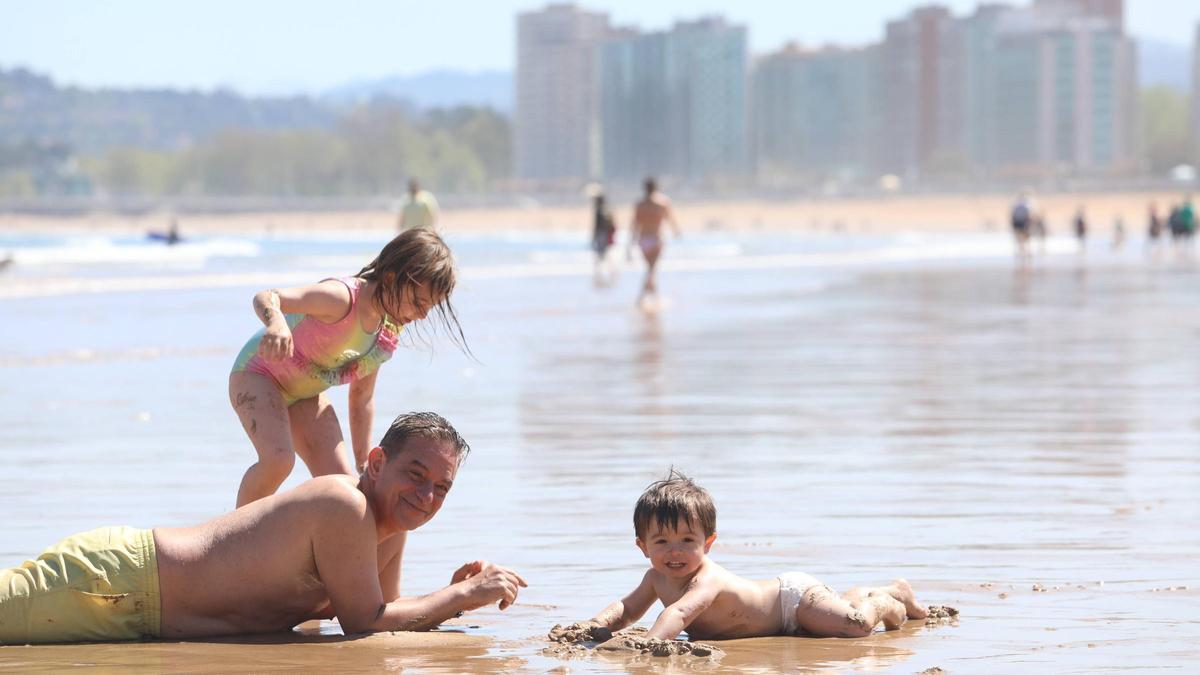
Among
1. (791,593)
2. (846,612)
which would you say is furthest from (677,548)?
(846,612)

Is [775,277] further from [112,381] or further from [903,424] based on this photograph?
[903,424]

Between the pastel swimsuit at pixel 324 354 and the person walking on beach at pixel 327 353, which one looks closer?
the person walking on beach at pixel 327 353

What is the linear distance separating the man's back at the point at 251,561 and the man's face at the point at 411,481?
6 centimetres

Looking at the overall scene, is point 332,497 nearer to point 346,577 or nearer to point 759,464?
point 346,577

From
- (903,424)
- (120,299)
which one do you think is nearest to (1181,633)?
(903,424)

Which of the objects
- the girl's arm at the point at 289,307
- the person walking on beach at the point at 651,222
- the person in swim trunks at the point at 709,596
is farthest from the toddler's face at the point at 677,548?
the person walking on beach at the point at 651,222

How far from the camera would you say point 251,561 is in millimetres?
Result: 4918

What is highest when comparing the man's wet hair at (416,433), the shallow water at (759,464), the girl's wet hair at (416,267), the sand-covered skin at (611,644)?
the girl's wet hair at (416,267)

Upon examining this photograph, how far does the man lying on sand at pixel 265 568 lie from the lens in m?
4.86

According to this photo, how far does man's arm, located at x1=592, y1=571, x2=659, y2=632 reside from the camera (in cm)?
499

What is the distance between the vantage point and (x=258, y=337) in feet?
18.8

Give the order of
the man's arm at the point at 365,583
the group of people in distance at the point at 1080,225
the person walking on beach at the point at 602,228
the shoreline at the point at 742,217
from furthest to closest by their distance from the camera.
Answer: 1. the shoreline at the point at 742,217
2. the group of people in distance at the point at 1080,225
3. the person walking on beach at the point at 602,228
4. the man's arm at the point at 365,583

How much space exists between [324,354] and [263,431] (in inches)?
11.5

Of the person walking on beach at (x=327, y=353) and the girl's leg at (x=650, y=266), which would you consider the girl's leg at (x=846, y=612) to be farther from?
the girl's leg at (x=650, y=266)
